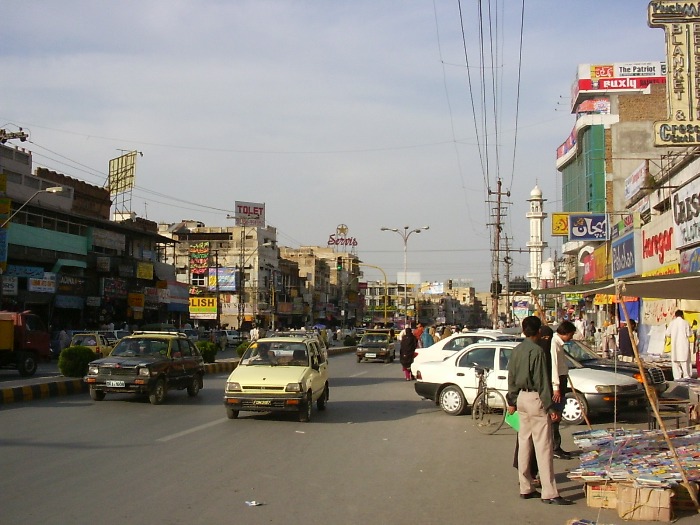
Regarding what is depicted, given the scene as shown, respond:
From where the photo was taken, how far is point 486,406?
14.1m

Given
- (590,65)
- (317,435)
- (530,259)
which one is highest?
(590,65)

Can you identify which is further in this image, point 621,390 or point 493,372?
point 493,372

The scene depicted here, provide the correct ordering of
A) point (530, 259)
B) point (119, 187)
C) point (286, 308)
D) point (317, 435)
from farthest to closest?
point (530, 259) → point (286, 308) → point (119, 187) → point (317, 435)

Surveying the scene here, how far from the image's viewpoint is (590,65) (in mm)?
91812

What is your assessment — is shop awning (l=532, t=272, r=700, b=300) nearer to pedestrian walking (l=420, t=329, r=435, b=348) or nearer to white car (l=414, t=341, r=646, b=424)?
white car (l=414, t=341, r=646, b=424)

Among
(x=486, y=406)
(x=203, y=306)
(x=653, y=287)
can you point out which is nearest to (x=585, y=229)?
(x=203, y=306)

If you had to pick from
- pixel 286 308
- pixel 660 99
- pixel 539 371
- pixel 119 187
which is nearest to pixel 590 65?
pixel 660 99

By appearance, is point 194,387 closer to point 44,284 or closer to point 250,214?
point 44,284

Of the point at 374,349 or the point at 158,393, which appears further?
the point at 374,349

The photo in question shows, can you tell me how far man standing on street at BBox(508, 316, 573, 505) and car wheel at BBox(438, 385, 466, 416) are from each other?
727 centimetres

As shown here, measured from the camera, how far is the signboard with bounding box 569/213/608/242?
156 ft

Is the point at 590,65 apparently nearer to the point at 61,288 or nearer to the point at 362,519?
the point at 61,288

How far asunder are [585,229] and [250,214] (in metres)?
53.8

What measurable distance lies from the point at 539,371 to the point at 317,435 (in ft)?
18.8
